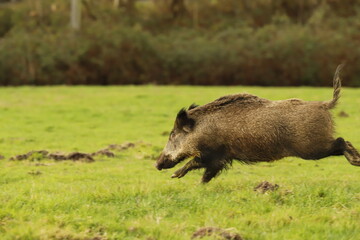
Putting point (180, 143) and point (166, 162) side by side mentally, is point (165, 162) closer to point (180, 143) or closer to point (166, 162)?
point (166, 162)

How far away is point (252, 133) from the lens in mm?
9492

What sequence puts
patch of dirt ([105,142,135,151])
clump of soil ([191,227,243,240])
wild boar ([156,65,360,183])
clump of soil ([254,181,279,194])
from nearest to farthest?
clump of soil ([191,227,243,240]), clump of soil ([254,181,279,194]), wild boar ([156,65,360,183]), patch of dirt ([105,142,135,151])

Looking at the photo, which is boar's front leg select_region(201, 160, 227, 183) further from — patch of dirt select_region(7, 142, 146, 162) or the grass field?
patch of dirt select_region(7, 142, 146, 162)

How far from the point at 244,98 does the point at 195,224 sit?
317 cm

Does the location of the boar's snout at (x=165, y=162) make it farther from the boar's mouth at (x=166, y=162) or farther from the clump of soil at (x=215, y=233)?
the clump of soil at (x=215, y=233)

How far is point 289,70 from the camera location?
38.2 m

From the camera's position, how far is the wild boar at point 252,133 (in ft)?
30.6

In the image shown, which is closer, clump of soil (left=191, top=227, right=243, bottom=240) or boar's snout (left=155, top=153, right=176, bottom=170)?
clump of soil (left=191, top=227, right=243, bottom=240)

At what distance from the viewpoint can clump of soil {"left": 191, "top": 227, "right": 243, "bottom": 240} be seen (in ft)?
22.0

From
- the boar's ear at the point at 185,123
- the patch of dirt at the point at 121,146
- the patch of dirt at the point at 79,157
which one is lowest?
the patch of dirt at the point at 121,146

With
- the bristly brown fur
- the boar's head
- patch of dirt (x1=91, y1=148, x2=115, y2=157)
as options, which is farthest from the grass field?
the bristly brown fur

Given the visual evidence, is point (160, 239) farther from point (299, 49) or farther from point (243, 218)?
point (299, 49)

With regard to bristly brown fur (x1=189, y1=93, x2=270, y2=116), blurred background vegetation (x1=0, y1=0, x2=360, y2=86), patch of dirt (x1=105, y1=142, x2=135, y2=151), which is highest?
bristly brown fur (x1=189, y1=93, x2=270, y2=116)

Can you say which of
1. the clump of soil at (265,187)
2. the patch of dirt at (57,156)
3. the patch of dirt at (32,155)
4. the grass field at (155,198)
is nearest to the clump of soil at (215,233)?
the grass field at (155,198)
